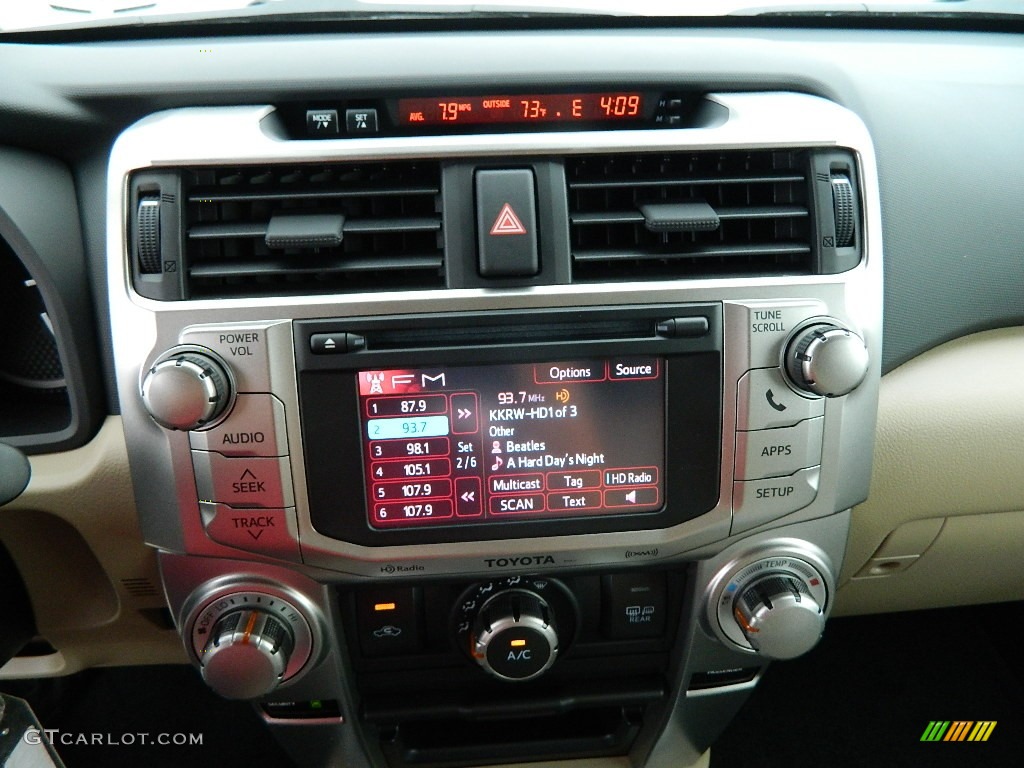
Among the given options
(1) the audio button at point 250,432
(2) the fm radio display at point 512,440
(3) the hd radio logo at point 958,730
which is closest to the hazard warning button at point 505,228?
(2) the fm radio display at point 512,440

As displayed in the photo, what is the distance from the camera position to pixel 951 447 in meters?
1.20

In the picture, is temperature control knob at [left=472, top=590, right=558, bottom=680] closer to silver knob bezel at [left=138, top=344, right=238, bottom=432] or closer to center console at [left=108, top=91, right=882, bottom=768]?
center console at [left=108, top=91, right=882, bottom=768]

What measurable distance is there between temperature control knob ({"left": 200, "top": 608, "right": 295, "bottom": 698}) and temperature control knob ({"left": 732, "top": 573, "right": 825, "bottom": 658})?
25.0 inches

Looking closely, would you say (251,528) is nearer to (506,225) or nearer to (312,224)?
(312,224)

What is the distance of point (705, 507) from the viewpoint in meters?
1.07

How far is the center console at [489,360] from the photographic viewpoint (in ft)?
3.17

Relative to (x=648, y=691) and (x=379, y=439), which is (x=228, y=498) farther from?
(x=648, y=691)

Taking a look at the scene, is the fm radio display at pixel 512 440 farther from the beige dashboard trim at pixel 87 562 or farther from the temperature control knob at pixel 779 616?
the beige dashboard trim at pixel 87 562

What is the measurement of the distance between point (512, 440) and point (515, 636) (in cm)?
28

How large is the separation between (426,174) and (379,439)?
33 centimetres

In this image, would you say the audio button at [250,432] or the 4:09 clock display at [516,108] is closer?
the audio button at [250,432]

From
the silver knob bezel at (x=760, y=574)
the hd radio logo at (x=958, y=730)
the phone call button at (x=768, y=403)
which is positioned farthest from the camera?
the hd radio logo at (x=958, y=730)

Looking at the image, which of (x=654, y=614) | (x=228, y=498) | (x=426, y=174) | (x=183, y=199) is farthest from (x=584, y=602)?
(x=183, y=199)

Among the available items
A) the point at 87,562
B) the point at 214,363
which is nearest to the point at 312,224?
the point at 214,363
